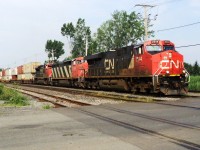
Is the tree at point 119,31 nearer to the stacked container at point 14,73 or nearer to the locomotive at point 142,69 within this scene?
the stacked container at point 14,73

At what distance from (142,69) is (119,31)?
68.4 meters

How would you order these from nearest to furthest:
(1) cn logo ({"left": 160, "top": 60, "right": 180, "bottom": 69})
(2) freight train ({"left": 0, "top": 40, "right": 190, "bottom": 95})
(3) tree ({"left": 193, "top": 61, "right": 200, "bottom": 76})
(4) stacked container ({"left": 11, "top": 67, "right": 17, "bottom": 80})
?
(2) freight train ({"left": 0, "top": 40, "right": 190, "bottom": 95})
(1) cn logo ({"left": 160, "top": 60, "right": 180, "bottom": 69})
(3) tree ({"left": 193, "top": 61, "right": 200, "bottom": 76})
(4) stacked container ({"left": 11, "top": 67, "right": 17, "bottom": 80})

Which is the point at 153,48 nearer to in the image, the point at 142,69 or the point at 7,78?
the point at 142,69

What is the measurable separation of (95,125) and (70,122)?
1113 millimetres

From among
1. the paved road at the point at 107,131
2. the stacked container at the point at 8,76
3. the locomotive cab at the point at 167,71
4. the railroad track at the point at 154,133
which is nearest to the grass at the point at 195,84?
the locomotive cab at the point at 167,71

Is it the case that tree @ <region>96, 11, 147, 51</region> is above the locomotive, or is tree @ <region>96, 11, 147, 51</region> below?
above

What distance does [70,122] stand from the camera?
10867 mm

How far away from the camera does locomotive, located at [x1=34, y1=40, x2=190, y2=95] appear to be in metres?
20.6

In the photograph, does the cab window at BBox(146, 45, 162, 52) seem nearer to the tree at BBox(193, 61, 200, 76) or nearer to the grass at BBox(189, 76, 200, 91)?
the grass at BBox(189, 76, 200, 91)

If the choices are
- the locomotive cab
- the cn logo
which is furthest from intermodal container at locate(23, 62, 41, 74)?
the cn logo

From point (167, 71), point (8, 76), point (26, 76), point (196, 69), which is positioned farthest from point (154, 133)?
point (8, 76)

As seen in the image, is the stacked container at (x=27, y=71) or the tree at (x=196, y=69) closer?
the tree at (x=196, y=69)

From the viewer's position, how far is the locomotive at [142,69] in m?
20.6

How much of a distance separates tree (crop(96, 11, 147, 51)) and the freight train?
5327cm
